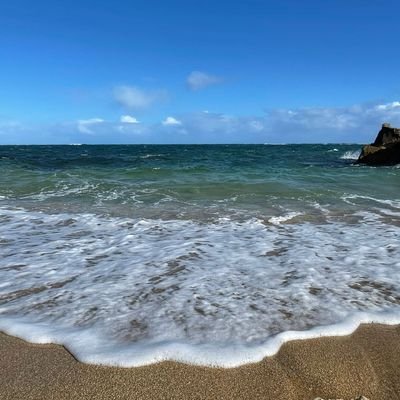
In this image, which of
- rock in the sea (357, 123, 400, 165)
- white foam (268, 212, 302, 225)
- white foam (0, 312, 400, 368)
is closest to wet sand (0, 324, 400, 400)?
white foam (0, 312, 400, 368)

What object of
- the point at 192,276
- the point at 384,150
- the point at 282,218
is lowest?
the point at 282,218

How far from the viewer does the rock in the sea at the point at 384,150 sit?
22989 millimetres

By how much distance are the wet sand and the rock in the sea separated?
21690mm

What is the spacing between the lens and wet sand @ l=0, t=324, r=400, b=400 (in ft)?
8.05

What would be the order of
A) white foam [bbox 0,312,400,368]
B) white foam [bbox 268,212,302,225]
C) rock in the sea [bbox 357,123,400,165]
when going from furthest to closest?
rock in the sea [bbox 357,123,400,165] → white foam [bbox 268,212,302,225] → white foam [bbox 0,312,400,368]

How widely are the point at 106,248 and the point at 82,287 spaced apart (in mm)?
1541

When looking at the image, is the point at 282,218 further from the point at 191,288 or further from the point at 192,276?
the point at 191,288

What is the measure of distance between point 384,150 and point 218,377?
23.6 metres

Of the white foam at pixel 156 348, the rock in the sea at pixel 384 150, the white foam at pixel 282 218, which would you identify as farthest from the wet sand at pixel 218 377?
the rock in the sea at pixel 384 150

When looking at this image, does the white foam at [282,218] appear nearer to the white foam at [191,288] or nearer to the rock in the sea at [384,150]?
the white foam at [191,288]

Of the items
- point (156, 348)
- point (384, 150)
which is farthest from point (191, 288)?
point (384, 150)

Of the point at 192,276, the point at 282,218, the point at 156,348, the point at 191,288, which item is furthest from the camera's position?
the point at 282,218

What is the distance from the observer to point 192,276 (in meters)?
4.56

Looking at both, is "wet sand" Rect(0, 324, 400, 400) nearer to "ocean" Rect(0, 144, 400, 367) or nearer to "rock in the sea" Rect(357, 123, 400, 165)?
"ocean" Rect(0, 144, 400, 367)
